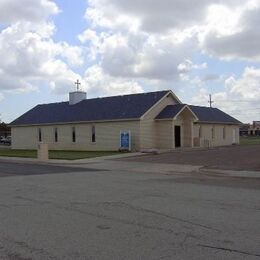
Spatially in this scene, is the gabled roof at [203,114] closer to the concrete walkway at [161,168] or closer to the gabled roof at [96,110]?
the gabled roof at [96,110]

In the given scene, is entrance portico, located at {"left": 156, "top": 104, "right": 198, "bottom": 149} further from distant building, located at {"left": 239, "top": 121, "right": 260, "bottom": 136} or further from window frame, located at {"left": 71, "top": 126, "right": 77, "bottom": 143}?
distant building, located at {"left": 239, "top": 121, "right": 260, "bottom": 136}

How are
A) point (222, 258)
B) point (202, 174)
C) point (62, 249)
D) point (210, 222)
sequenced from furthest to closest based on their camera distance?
1. point (202, 174)
2. point (210, 222)
3. point (62, 249)
4. point (222, 258)

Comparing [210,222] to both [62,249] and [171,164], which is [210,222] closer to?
[62,249]

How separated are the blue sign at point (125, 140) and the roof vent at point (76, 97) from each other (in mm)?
11437

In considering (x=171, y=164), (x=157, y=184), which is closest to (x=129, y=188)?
(x=157, y=184)

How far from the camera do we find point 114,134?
148 ft

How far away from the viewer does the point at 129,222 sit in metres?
9.93

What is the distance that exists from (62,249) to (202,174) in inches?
636

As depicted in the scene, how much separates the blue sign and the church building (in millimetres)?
362

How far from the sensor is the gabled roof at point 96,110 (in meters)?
45.1

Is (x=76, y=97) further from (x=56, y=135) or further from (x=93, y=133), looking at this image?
(x=93, y=133)

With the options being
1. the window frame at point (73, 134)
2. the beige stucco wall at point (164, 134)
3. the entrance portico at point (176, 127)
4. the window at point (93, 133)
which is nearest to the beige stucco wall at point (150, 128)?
the beige stucco wall at point (164, 134)

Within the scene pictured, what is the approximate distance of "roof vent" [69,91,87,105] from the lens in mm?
53562

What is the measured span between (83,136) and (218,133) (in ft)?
49.2
